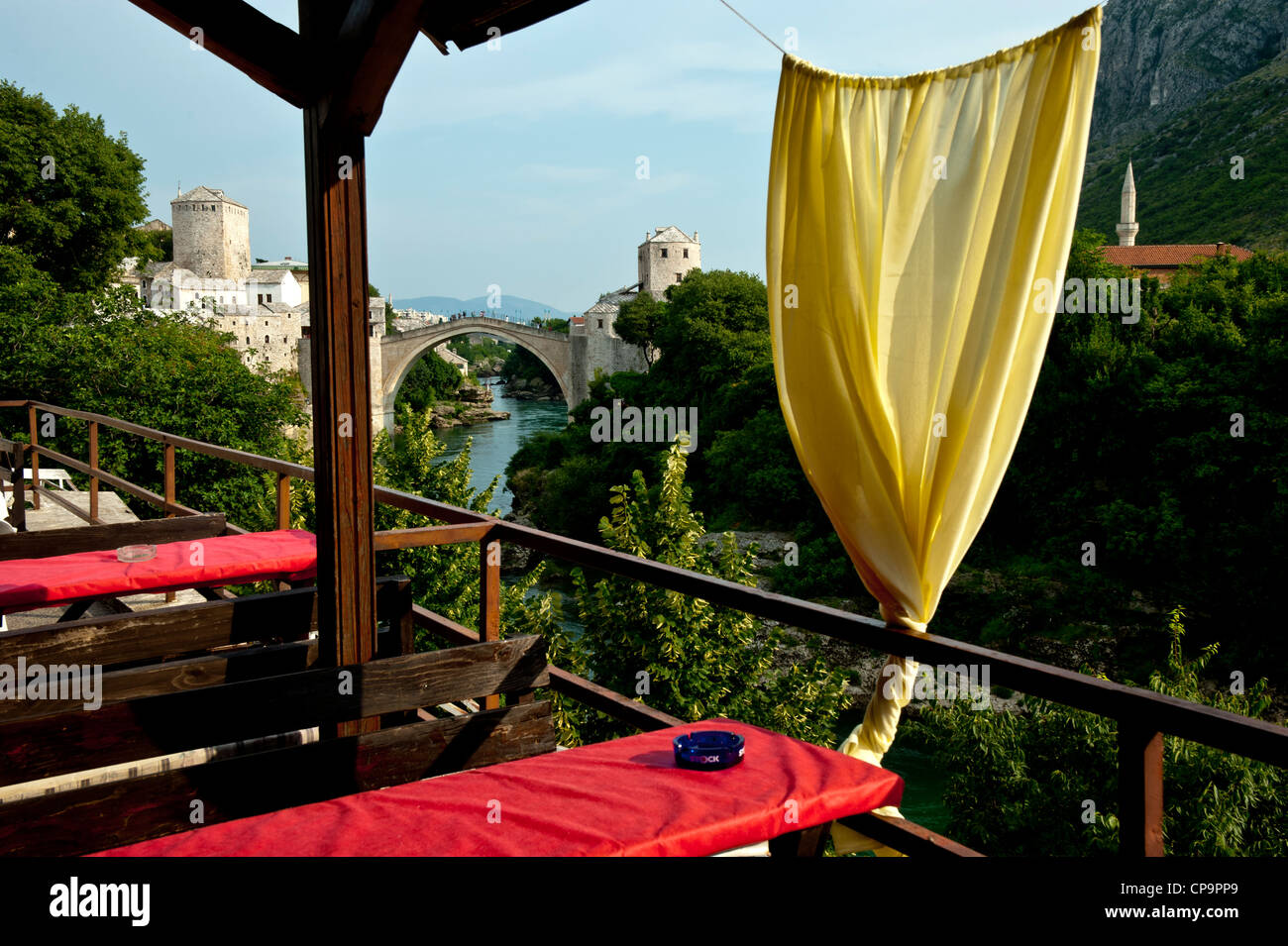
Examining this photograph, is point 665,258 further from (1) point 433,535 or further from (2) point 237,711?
(2) point 237,711

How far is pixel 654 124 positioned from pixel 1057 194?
3336 millimetres

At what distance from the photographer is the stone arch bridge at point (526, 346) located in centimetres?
4647

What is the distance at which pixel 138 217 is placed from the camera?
27.0m

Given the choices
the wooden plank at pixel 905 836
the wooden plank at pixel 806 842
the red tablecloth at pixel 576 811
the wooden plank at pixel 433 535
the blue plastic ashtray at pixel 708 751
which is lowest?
the wooden plank at pixel 806 842

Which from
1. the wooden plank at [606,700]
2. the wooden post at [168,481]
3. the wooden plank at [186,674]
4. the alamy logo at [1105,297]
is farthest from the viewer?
the alamy logo at [1105,297]

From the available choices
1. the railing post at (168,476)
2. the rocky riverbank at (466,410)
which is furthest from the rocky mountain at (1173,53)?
the railing post at (168,476)

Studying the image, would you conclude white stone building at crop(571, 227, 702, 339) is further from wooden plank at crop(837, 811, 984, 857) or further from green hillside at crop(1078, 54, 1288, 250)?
wooden plank at crop(837, 811, 984, 857)

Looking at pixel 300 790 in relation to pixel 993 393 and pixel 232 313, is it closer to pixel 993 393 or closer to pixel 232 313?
pixel 993 393

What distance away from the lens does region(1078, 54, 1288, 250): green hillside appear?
3447 centimetres

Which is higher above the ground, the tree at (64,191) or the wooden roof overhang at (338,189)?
the tree at (64,191)

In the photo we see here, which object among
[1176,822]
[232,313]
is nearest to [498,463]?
[232,313]

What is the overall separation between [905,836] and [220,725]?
51.1 inches

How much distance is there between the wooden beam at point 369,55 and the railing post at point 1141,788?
1760mm
